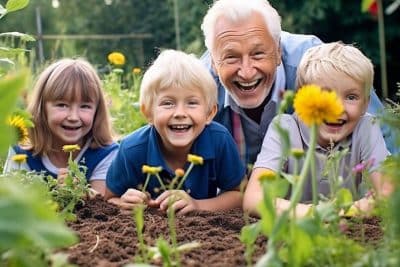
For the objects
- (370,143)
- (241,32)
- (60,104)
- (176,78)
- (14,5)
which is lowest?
(370,143)

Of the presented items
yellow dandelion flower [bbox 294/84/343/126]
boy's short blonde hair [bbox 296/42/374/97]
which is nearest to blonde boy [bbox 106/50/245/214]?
boy's short blonde hair [bbox 296/42/374/97]

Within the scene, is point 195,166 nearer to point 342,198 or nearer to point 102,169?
point 102,169

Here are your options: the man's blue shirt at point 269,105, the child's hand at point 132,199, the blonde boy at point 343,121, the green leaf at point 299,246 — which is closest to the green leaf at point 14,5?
the child's hand at point 132,199

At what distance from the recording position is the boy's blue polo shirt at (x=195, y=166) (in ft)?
9.41

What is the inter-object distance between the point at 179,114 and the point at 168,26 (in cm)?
1190

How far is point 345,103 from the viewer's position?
2732mm

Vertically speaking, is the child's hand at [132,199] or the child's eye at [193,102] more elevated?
the child's eye at [193,102]

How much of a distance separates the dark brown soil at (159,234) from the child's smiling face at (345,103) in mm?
450

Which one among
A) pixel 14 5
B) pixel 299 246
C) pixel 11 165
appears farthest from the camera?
pixel 11 165

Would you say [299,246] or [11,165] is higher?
[299,246]

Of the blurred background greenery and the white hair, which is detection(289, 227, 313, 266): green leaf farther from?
the blurred background greenery

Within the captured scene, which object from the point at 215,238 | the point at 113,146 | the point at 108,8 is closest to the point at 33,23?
the point at 108,8

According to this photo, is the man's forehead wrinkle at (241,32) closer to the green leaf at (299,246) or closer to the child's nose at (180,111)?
the child's nose at (180,111)

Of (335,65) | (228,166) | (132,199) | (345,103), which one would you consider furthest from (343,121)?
(132,199)
